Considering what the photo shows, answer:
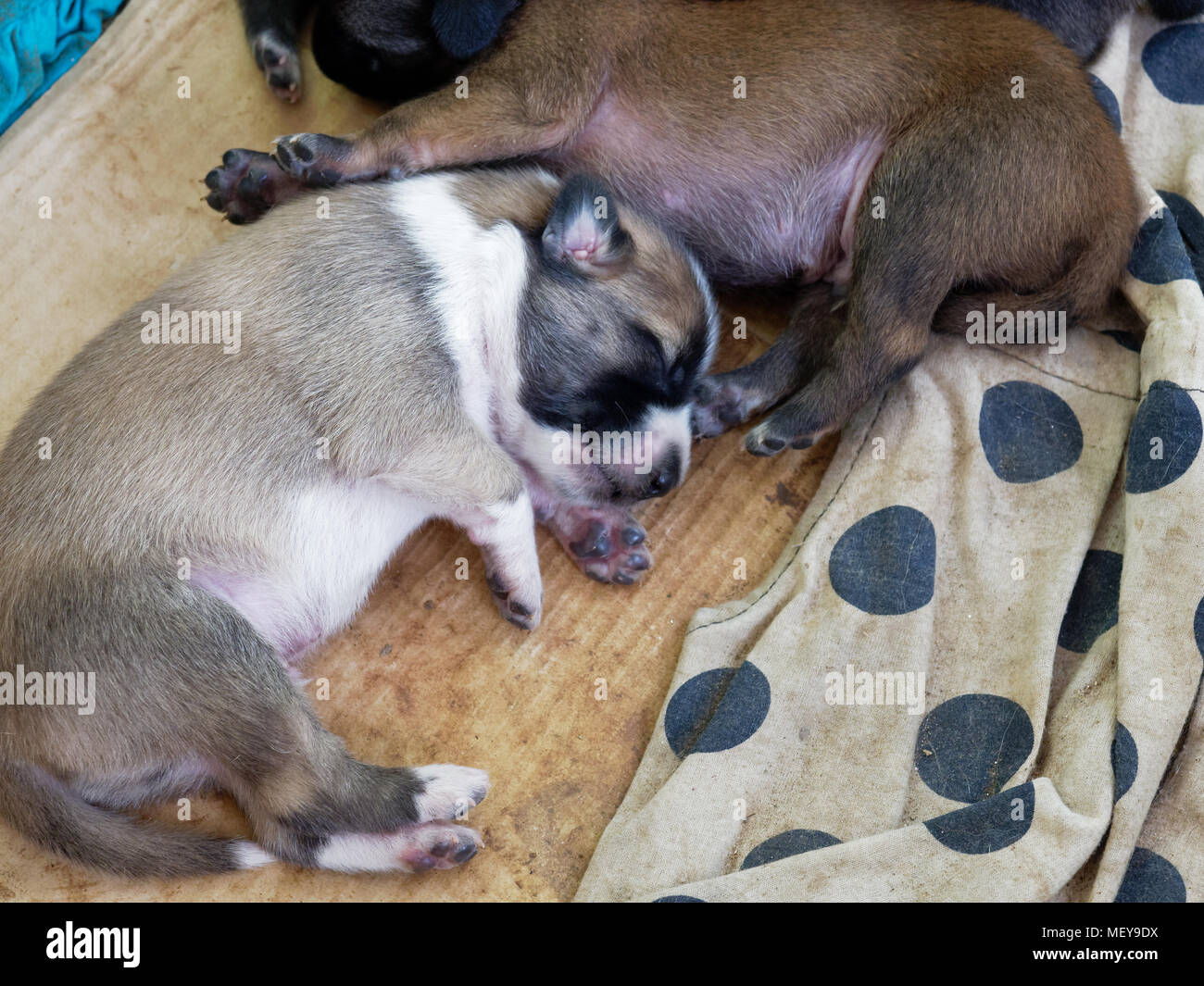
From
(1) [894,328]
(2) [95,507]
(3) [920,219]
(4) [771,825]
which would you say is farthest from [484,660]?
(3) [920,219]

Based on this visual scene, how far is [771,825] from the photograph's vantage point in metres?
3.08

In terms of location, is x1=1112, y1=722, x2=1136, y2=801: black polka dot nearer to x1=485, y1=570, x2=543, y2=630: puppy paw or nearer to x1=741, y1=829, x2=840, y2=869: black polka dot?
x1=741, y1=829, x2=840, y2=869: black polka dot

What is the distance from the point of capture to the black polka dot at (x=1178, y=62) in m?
4.05

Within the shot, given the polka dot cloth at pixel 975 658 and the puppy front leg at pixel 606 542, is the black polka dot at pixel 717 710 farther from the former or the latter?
the puppy front leg at pixel 606 542

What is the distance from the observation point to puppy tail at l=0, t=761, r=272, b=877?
2744mm

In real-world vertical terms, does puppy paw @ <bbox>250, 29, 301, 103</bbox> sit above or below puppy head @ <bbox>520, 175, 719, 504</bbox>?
above

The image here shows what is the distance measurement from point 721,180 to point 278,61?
161cm

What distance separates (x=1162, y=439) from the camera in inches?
128

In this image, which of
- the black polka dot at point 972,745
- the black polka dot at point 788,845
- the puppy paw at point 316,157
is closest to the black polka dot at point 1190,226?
the black polka dot at point 972,745

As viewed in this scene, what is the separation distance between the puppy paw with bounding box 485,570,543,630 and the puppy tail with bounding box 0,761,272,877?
0.95 meters

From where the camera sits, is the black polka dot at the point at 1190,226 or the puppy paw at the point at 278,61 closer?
the black polka dot at the point at 1190,226

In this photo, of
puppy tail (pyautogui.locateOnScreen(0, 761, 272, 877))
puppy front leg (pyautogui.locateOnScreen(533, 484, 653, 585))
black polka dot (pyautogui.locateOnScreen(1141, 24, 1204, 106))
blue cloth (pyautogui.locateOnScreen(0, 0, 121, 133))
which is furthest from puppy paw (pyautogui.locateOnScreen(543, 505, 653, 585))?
black polka dot (pyautogui.locateOnScreen(1141, 24, 1204, 106))

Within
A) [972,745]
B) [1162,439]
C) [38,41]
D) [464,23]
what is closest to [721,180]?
[464,23]

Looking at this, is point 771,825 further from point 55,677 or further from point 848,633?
point 55,677
